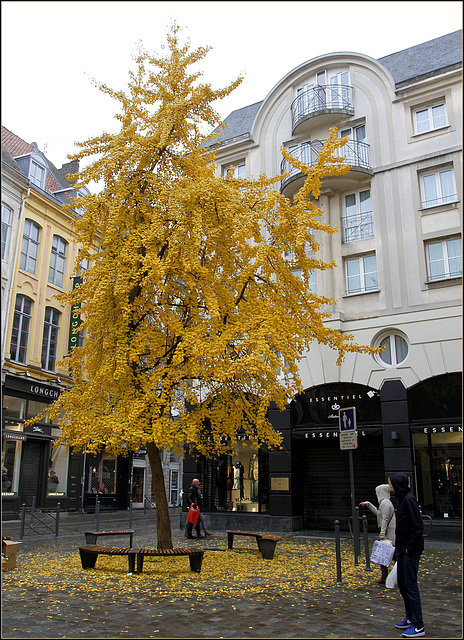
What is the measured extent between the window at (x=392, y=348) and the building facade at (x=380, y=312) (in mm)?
36

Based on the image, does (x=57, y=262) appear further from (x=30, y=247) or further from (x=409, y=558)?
(x=409, y=558)

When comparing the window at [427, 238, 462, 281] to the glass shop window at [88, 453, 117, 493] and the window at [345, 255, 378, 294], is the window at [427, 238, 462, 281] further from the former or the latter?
the glass shop window at [88, 453, 117, 493]

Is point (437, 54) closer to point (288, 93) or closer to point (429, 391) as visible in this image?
point (288, 93)

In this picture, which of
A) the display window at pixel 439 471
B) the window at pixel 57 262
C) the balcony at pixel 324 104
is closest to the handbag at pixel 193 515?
the display window at pixel 439 471

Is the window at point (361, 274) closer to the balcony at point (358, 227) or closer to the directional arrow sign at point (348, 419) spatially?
the balcony at point (358, 227)

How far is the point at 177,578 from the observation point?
9.17 meters

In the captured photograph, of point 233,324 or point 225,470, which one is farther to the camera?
point 225,470

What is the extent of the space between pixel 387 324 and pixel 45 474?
17.3m

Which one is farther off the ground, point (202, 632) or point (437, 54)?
point (437, 54)

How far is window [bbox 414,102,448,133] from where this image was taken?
18.3m

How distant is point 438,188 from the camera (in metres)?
18.0

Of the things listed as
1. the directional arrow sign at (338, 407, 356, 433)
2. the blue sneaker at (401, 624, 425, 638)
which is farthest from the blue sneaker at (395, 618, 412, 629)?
the directional arrow sign at (338, 407, 356, 433)

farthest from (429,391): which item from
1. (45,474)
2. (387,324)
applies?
(45,474)

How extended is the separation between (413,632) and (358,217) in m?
15.0
